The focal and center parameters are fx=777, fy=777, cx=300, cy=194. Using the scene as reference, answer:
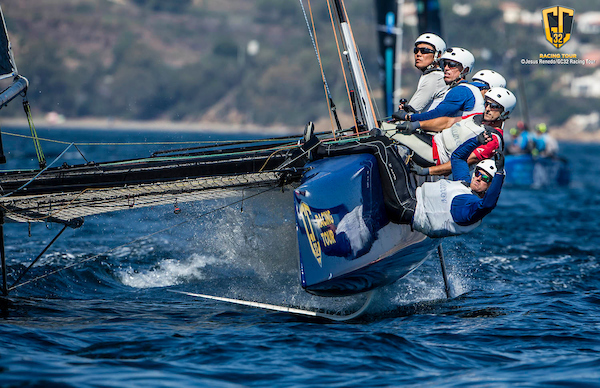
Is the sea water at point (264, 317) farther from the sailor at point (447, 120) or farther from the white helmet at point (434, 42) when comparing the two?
the white helmet at point (434, 42)

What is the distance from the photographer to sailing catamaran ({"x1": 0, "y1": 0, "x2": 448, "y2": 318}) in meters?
4.82

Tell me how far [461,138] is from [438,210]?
65cm

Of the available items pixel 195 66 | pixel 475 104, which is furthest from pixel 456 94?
pixel 195 66

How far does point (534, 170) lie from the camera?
1880cm

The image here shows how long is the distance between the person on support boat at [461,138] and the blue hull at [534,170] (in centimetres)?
1365

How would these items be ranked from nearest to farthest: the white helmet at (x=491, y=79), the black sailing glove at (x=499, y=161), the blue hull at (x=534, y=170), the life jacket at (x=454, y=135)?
the black sailing glove at (x=499, y=161) → the life jacket at (x=454, y=135) → the white helmet at (x=491, y=79) → the blue hull at (x=534, y=170)

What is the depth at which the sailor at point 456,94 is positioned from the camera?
5613 mm

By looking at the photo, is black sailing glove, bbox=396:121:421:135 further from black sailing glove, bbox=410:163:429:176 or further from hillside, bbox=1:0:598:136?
hillside, bbox=1:0:598:136

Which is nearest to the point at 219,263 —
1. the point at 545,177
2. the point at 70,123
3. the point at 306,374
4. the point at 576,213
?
the point at 306,374

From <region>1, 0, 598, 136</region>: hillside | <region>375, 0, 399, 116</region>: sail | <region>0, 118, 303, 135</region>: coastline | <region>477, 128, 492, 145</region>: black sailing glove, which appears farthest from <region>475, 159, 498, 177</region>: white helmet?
<region>0, 118, 303, 135</region>: coastline

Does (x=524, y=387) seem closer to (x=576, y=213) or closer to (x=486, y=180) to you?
(x=486, y=180)

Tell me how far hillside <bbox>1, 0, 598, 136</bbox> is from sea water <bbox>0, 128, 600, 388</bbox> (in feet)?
196

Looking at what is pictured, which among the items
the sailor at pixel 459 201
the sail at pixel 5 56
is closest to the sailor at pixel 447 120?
the sailor at pixel 459 201

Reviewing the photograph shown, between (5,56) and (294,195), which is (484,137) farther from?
(5,56)
